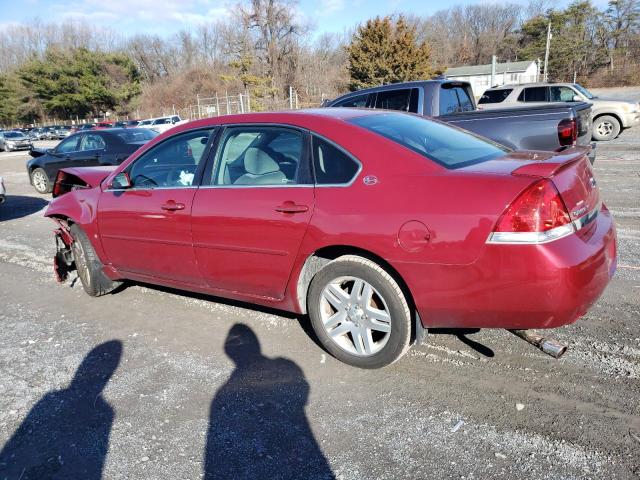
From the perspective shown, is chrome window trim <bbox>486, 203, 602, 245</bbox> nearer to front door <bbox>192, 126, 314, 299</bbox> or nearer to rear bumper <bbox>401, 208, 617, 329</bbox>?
rear bumper <bbox>401, 208, 617, 329</bbox>

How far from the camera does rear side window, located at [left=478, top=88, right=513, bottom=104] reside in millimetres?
15578

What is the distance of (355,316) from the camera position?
10.3 feet

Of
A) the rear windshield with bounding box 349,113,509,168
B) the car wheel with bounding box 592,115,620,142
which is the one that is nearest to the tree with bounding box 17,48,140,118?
the car wheel with bounding box 592,115,620,142

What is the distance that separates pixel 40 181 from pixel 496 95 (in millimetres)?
13384

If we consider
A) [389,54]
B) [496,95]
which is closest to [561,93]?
[496,95]

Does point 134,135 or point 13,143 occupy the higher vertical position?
point 13,143

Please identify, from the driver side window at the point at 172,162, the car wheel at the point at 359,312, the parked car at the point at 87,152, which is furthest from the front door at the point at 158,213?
the parked car at the point at 87,152

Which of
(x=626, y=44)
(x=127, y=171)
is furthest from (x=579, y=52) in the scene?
(x=127, y=171)

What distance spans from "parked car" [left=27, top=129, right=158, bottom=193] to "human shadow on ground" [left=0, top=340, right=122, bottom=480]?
845 centimetres

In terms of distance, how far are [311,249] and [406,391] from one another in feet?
3.38

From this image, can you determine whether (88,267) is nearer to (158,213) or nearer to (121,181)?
(121,181)

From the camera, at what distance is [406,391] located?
9.72 feet

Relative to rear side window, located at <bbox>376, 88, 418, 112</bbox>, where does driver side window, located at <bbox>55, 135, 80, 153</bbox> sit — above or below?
below

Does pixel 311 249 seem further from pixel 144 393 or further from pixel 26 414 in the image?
pixel 26 414
